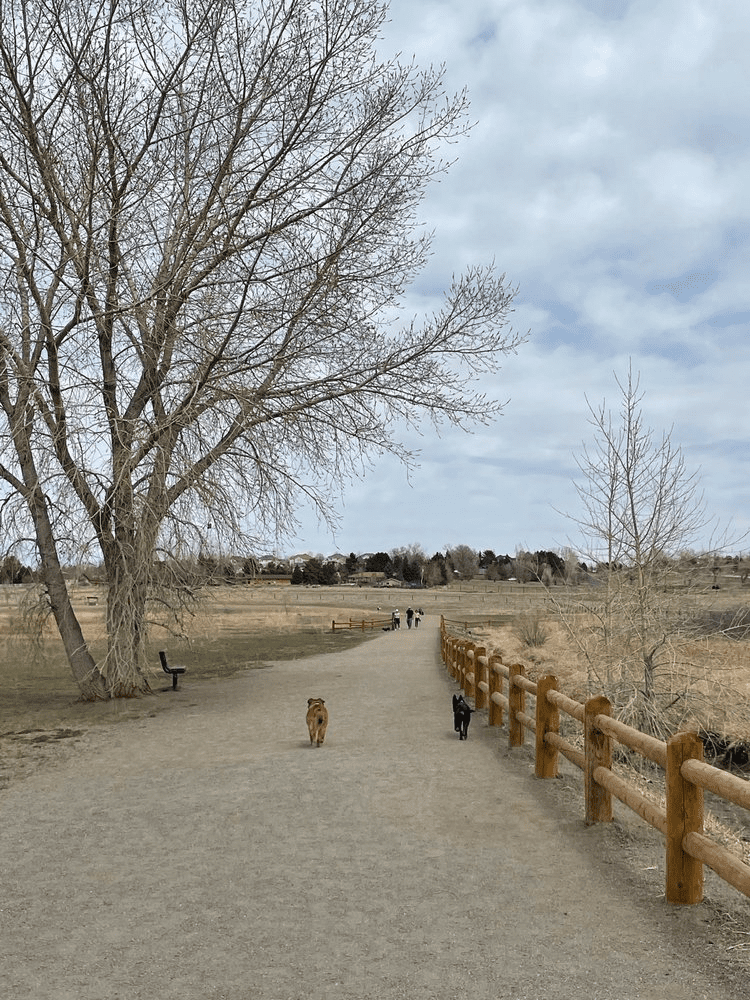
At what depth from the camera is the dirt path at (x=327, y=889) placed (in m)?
4.02

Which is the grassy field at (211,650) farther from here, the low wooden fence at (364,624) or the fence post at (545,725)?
the fence post at (545,725)

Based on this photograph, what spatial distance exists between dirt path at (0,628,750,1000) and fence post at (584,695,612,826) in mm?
183

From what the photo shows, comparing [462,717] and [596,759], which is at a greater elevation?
[596,759]

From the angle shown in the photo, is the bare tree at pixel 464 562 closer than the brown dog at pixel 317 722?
No

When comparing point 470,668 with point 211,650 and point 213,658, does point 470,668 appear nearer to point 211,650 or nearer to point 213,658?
point 213,658

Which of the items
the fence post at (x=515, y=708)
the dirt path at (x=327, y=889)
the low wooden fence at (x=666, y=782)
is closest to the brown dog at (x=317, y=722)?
the dirt path at (x=327, y=889)

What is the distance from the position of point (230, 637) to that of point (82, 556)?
2411 centimetres

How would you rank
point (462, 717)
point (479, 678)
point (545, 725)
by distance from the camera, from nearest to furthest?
1. point (545, 725)
2. point (462, 717)
3. point (479, 678)

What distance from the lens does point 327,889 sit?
5.26 meters

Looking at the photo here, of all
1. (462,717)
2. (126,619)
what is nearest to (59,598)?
(126,619)

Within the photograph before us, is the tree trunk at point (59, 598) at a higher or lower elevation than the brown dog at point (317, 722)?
higher

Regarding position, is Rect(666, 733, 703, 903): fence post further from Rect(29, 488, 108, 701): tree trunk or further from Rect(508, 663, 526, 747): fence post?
Rect(29, 488, 108, 701): tree trunk

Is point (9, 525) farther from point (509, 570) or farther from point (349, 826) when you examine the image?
point (509, 570)

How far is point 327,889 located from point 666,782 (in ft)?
7.50
